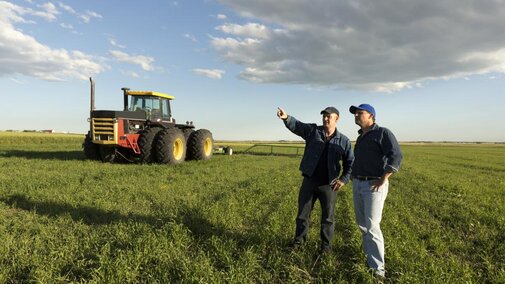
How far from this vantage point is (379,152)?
4.30 m

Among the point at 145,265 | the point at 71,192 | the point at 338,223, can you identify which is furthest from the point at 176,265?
the point at 71,192

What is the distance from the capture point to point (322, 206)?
515 centimetres

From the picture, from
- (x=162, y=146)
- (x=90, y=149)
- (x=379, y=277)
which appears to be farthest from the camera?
(x=90, y=149)

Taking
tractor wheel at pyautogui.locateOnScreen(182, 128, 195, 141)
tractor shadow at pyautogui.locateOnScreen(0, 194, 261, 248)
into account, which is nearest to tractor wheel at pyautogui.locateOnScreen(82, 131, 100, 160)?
tractor wheel at pyautogui.locateOnScreen(182, 128, 195, 141)

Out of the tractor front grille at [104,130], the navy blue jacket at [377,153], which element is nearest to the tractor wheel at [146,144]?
the tractor front grille at [104,130]

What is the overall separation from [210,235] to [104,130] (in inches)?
398

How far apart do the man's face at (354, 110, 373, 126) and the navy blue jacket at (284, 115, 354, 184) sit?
680 mm

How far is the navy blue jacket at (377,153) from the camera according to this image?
4109 millimetres

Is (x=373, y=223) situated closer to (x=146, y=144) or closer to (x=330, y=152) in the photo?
(x=330, y=152)

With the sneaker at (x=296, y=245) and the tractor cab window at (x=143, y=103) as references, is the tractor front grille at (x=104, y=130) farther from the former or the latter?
the sneaker at (x=296, y=245)

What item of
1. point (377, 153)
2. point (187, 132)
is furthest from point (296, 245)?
point (187, 132)

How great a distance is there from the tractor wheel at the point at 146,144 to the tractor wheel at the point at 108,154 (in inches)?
57.7

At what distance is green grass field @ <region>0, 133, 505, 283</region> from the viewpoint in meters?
4.24

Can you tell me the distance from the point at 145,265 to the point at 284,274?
1.65 meters
